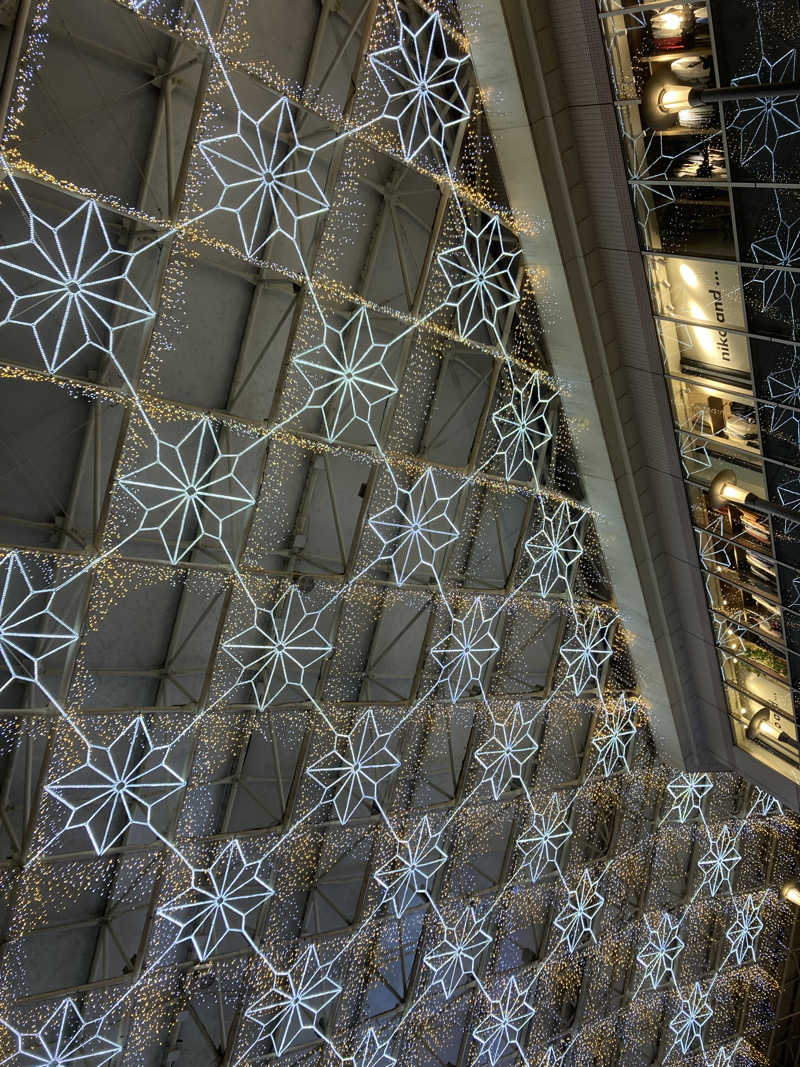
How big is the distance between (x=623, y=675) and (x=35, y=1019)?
1009cm

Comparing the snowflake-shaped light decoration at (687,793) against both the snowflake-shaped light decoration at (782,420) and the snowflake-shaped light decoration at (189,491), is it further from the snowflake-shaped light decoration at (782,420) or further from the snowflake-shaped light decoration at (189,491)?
the snowflake-shaped light decoration at (189,491)

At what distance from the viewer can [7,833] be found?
8664 millimetres

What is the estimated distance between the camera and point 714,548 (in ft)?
37.4

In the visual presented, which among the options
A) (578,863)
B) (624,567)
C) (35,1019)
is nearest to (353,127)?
(624,567)

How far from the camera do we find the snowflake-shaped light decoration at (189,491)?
875cm

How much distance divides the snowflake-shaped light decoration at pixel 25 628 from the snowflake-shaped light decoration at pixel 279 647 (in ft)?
6.56

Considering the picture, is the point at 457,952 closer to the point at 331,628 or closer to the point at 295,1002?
the point at 295,1002

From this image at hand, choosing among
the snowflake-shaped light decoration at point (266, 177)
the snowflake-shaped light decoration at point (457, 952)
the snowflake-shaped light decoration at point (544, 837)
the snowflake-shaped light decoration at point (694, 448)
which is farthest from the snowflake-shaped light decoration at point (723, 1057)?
the snowflake-shaped light decoration at point (266, 177)

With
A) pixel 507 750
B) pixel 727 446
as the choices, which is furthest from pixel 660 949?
pixel 727 446

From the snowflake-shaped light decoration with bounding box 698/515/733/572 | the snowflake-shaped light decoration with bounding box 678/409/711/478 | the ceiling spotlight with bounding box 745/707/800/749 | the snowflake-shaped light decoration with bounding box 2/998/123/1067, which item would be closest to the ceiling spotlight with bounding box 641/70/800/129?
the snowflake-shaped light decoration with bounding box 678/409/711/478

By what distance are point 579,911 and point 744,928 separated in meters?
5.20

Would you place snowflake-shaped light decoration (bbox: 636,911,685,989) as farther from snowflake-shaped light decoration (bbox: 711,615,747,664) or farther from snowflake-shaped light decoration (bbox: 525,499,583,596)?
snowflake-shaped light decoration (bbox: 525,499,583,596)

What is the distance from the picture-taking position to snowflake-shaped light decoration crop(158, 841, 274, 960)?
9773 mm

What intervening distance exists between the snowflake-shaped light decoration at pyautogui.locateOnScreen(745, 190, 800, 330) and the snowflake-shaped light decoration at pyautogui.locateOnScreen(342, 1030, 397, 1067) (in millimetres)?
11421
